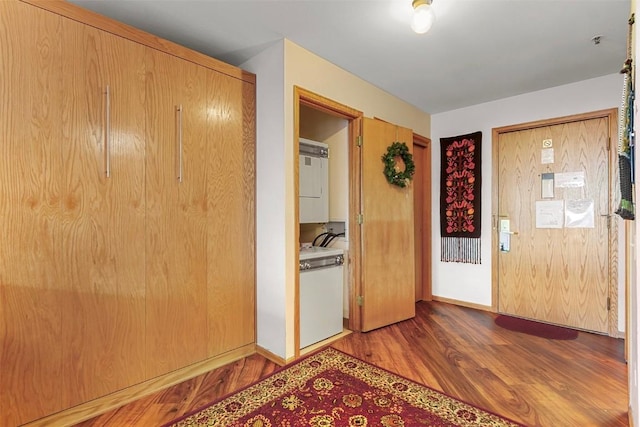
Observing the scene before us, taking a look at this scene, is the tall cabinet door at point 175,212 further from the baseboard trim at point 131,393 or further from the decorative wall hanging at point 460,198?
the decorative wall hanging at point 460,198

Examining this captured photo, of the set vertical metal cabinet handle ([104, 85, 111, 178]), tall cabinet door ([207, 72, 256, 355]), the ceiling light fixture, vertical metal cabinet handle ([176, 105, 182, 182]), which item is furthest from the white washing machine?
the ceiling light fixture

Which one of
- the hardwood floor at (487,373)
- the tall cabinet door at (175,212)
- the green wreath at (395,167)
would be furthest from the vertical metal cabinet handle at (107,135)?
the green wreath at (395,167)

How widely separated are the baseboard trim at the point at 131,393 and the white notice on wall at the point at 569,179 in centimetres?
339

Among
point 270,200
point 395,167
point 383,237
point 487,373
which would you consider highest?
point 395,167

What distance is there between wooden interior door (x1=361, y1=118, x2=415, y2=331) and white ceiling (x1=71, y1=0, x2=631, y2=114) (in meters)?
0.62

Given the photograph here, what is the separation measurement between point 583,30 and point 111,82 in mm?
3131

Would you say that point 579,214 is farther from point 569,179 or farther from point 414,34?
point 414,34

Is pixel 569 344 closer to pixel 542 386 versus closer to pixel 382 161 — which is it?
pixel 542 386

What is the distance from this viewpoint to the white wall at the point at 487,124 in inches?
116

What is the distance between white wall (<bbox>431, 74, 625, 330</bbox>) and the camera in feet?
9.67

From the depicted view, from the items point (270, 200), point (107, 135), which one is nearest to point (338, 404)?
point (270, 200)

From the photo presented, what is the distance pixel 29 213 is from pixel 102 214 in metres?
0.32

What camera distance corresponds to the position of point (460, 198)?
149 inches

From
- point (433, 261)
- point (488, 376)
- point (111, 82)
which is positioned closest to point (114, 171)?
point (111, 82)
